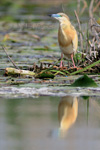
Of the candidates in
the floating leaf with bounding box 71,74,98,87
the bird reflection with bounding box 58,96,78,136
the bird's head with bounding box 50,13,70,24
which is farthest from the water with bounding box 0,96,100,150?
the bird's head with bounding box 50,13,70,24

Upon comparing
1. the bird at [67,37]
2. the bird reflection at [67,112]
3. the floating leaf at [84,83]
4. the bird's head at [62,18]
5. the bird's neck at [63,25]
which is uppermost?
the bird's head at [62,18]

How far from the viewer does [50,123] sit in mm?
3439

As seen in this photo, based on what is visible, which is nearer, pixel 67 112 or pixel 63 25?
pixel 67 112

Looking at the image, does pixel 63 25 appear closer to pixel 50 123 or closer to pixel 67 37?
pixel 67 37

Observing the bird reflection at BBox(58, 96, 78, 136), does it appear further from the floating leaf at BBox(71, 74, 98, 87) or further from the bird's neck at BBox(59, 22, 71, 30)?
the bird's neck at BBox(59, 22, 71, 30)

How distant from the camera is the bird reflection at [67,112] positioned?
3.38 meters

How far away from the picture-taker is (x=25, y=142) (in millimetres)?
2938

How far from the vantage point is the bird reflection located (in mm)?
3379

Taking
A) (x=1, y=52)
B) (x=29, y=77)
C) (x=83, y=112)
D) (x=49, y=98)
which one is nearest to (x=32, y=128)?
(x=83, y=112)

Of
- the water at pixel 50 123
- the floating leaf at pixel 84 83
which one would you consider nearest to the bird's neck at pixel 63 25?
the floating leaf at pixel 84 83

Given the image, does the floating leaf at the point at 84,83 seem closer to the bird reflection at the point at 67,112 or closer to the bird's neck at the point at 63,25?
the bird reflection at the point at 67,112

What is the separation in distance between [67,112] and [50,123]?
461 mm

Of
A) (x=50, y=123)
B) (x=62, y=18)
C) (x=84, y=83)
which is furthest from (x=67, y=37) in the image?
(x=50, y=123)

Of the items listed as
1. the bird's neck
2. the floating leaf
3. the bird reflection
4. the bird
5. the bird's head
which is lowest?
the bird reflection
